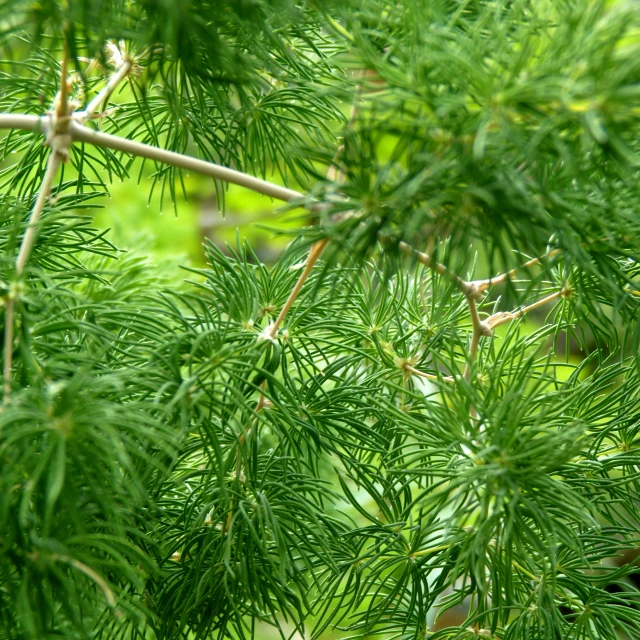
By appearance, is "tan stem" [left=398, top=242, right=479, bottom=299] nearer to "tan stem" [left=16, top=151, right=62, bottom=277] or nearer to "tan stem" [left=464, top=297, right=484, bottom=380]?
"tan stem" [left=464, top=297, right=484, bottom=380]

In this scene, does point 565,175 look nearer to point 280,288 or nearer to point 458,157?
point 458,157

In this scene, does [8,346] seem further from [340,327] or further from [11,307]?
[340,327]

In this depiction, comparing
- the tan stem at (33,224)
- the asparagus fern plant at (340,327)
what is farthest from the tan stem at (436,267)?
the tan stem at (33,224)

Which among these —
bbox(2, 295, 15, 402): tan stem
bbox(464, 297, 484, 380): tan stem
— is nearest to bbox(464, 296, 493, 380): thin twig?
bbox(464, 297, 484, 380): tan stem

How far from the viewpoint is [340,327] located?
514 millimetres

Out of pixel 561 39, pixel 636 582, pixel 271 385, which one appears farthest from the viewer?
pixel 636 582

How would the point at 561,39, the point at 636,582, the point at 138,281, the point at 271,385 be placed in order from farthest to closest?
1. the point at 636,582
2. the point at 138,281
3. the point at 271,385
4. the point at 561,39

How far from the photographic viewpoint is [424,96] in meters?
0.31

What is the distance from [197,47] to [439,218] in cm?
16

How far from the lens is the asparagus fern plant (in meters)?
0.31

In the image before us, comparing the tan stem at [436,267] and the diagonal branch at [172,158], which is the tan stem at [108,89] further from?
the tan stem at [436,267]

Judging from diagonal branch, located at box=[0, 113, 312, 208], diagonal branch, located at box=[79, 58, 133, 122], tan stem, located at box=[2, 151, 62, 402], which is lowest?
tan stem, located at box=[2, 151, 62, 402]

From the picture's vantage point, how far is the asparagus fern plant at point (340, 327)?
31cm

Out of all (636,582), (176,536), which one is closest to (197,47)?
(176,536)
